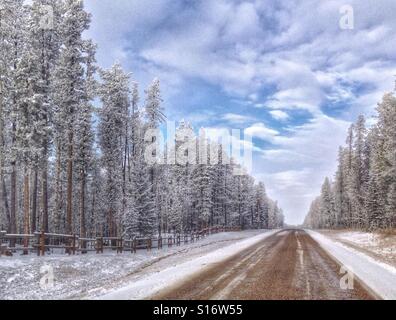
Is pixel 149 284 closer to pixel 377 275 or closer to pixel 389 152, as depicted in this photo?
pixel 377 275

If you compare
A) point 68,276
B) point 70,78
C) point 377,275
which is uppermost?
point 70,78

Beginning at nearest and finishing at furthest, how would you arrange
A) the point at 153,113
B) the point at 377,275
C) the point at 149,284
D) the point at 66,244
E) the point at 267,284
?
the point at 267,284, the point at 149,284, the point at 377,275, the point at 66,244, the point at 153,113

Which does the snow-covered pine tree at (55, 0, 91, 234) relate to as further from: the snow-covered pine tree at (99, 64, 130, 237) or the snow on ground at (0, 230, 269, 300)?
the snow on ground at (0, 230, 269, 300)

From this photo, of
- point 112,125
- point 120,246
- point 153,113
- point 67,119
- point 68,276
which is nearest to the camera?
point 68,276

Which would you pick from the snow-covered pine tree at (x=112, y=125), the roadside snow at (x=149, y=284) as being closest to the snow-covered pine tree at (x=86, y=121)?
the snow-covered pine tree at (x=112, y=125)

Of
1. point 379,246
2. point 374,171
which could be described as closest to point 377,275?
point 379,246

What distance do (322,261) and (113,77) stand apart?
97.2ft

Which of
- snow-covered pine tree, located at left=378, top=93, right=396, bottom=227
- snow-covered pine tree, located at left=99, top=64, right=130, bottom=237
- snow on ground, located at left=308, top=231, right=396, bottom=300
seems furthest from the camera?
snow-covered pine tree, located at left=378, top=93, right=396, bottom=227

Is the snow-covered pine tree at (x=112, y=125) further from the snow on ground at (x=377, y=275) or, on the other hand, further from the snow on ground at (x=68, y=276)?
the snow on ground at (x=377, y=275)

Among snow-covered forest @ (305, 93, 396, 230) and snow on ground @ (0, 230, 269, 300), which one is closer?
snow on ground @ (0, 230, 269, 300)

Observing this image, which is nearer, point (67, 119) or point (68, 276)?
point (68, 276)

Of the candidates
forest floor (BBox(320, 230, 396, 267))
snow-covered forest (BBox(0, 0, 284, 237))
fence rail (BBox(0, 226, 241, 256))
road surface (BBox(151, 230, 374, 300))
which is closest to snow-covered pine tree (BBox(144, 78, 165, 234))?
snow-covered forest (BBox(0, 0, 284, 237))
